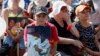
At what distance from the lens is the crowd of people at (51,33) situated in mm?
5324

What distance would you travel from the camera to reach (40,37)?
5.33m

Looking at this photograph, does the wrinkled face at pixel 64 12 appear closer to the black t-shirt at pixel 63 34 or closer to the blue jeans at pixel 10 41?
the black t-shirt at pixel 63 34

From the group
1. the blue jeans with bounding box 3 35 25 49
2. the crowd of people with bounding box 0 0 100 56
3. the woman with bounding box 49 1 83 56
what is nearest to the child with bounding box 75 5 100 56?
the crowd of people with bounding box 0 0 100 56

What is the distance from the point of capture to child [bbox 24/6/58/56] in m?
5.30

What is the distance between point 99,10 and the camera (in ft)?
20.9

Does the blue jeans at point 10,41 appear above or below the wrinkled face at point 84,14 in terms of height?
below

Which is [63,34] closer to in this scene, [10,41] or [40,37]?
[40,37]

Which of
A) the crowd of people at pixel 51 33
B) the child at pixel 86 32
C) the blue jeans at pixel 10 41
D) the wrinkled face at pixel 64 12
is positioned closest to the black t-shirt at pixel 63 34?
the crowd of people at pixel 51 33

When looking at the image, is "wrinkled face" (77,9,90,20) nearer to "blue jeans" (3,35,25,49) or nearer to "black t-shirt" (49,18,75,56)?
"black t-shirt" (49,18,75,56)

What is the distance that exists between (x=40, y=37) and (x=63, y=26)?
0.49 metres

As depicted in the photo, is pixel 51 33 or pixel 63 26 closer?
pixel 51 33

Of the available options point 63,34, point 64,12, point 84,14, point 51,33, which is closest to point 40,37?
point 51,33

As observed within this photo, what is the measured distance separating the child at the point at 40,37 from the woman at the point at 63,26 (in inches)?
9.8

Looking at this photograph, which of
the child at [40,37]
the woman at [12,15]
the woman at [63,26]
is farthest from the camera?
the woman at [12,15]
